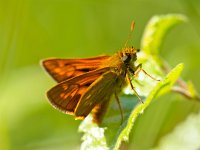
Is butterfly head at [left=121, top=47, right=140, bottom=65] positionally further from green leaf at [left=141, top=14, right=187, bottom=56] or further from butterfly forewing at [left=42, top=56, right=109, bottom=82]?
green leaf at [left=141, top=14, right=187, bottom=56]

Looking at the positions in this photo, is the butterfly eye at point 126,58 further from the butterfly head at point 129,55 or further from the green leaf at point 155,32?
the green leaf at point 155,32

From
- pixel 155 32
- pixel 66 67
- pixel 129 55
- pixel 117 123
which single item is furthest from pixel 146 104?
pixel 155 32

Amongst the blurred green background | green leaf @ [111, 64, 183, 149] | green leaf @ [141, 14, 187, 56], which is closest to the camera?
green leaf @ [111, 64, 183, 149]

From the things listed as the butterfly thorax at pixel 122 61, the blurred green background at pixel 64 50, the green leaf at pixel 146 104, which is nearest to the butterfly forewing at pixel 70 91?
the butterfly thorax at pixel 122 61

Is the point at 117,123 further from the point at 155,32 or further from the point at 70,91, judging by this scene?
the point at 155,32

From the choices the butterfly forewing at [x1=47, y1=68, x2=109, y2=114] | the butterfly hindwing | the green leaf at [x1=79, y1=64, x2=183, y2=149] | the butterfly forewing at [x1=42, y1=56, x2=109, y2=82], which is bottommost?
the green leaf at [x1=79, y1=64, x2=183, y2=149]

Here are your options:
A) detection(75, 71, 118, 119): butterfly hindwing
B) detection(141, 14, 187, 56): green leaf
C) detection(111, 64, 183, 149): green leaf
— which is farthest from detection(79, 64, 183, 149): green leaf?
detection(141, 14, 187, 56): green leaf

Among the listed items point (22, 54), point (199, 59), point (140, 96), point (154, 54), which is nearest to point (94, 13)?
point (22, 54)
